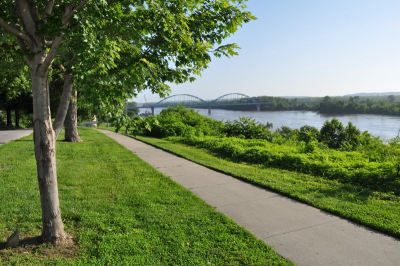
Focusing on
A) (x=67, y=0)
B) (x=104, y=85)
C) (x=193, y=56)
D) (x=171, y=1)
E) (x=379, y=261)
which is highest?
(x=171, y=1)

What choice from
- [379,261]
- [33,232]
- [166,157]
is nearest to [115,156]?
[166,157]

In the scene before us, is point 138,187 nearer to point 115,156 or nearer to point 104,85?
point 104,85

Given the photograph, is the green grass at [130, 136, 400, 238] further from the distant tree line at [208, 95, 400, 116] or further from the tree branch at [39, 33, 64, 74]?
the distant tree line at [208, 95, 400, 116]

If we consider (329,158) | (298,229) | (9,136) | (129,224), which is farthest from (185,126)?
(298,229)

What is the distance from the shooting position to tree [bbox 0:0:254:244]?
3.31m

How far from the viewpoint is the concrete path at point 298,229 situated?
3342 mm

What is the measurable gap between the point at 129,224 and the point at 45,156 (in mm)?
1480

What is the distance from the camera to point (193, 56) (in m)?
3.83

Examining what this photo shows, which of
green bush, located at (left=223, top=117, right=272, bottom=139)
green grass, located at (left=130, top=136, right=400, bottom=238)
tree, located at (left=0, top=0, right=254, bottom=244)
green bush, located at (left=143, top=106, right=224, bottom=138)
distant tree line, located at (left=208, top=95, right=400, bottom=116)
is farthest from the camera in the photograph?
distant tree line, located at (left=208, top=95, right=400, bottom=116)

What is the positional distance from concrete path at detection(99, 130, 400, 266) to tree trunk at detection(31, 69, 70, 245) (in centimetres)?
246

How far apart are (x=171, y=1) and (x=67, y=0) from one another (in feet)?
4.59

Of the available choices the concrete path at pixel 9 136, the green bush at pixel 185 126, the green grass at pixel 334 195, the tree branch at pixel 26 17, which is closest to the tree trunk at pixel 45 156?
the tree branch at pixel 26 17

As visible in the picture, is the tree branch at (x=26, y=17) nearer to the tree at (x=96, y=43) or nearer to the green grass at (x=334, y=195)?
the tree at (x=96, y=43)

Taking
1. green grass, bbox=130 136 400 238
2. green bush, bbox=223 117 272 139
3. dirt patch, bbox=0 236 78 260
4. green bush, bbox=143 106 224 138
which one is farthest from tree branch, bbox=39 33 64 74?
green bush, bbox=223 117 272 139
